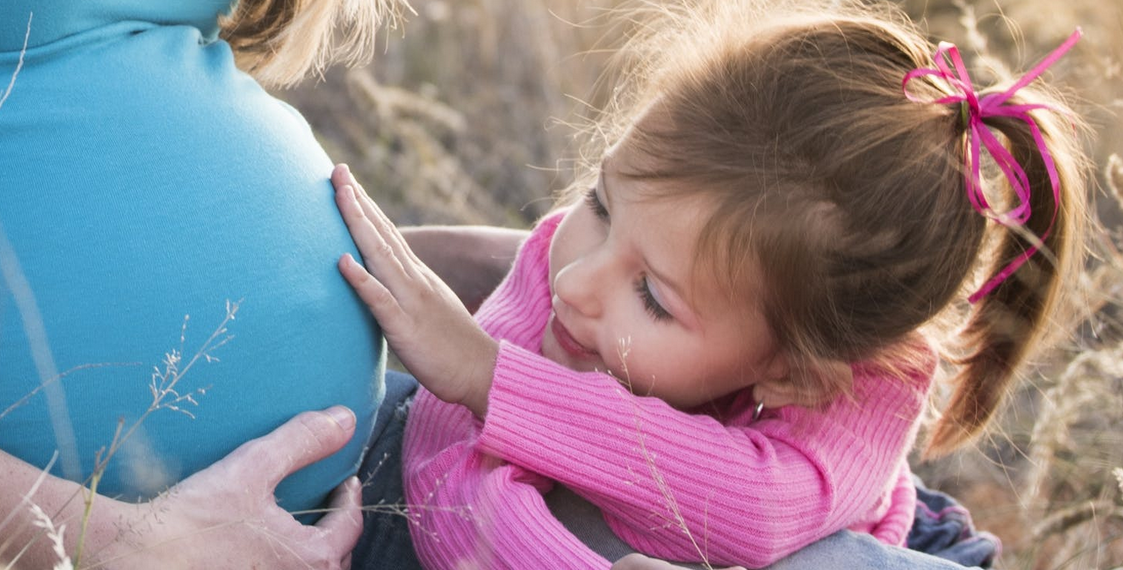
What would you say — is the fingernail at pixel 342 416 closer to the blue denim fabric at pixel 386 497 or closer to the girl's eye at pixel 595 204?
the blue denim fabric at pixel 386 497

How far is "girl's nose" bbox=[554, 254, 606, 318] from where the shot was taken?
2.06 m

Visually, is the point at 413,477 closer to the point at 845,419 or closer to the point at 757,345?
the point at 757,345

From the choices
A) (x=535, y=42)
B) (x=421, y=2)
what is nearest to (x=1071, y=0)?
(x=535, y=42)

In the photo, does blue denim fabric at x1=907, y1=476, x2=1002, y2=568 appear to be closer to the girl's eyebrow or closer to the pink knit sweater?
the pink knit sweater

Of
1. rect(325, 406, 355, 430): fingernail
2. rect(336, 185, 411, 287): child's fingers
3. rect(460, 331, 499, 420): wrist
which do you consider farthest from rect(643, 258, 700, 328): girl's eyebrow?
rect(325, 406, 355, 430): fingernail

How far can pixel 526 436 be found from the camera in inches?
78.4

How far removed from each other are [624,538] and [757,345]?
1.39 feet

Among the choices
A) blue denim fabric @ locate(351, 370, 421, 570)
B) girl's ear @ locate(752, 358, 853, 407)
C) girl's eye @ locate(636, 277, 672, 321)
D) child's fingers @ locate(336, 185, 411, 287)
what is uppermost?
child's fingers @ locate(336, 185, 411, 287)

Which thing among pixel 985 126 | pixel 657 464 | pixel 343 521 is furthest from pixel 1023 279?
pixel 343 521

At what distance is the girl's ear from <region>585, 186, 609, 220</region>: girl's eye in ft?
1.39

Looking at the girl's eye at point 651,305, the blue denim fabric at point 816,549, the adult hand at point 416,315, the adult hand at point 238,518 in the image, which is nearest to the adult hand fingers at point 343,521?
the adult hand at point 238,518

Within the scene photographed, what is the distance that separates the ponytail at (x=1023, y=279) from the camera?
7.09ft

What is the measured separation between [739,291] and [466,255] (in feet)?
3.26

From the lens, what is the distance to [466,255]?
2869mm
